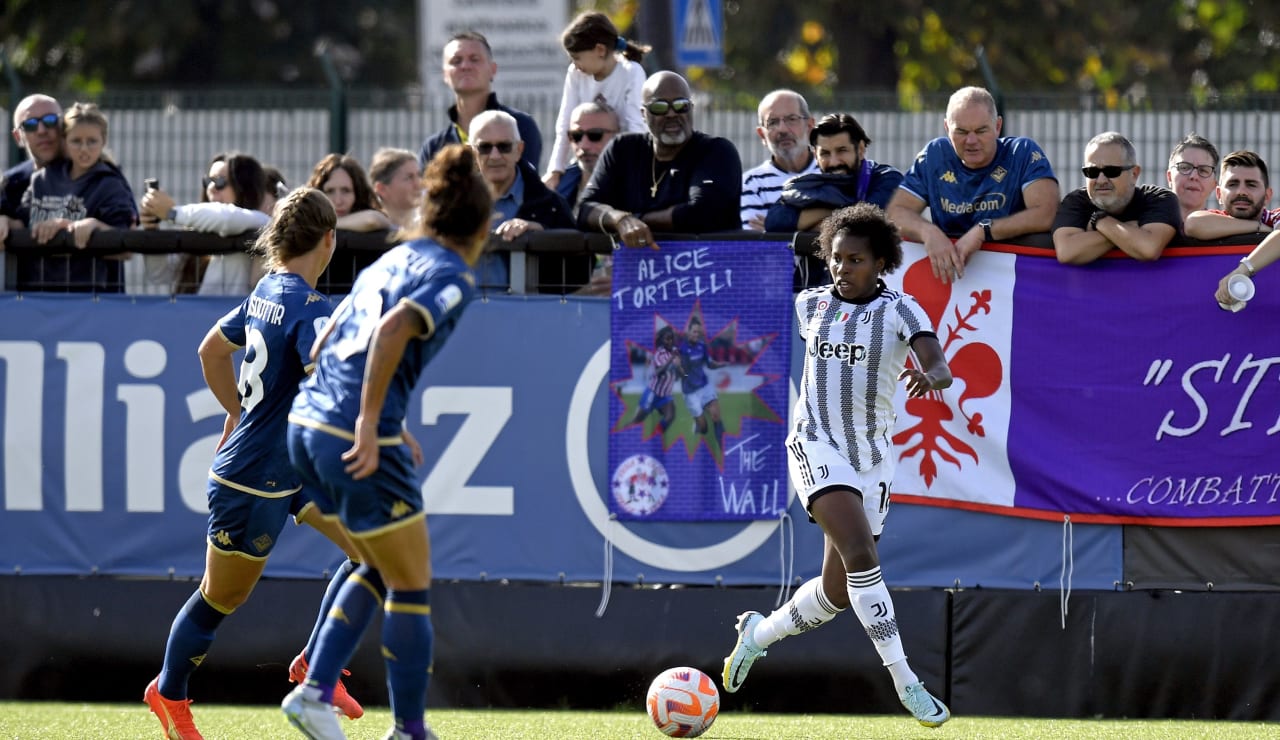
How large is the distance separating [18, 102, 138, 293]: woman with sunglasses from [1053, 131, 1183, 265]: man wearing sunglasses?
4858 mm

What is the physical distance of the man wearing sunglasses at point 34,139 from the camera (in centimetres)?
975

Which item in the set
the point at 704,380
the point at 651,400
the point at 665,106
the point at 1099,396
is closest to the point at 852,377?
the point at 704,380

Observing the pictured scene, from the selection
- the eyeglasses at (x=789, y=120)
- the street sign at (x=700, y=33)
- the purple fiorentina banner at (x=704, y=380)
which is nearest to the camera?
the purple fiorentina banner at (x=704, y=380)

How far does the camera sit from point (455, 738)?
294 inches

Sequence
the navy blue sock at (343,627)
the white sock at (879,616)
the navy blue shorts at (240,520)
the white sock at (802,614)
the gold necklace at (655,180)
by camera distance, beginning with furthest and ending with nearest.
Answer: the gold necklace at (655,180), the white sock at (802,614), the white sock at (879,616), the navy blue shorts at (240,520), the navy blue sock at (343,627)

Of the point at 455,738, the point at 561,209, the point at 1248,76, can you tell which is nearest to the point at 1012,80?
the point at 1248,76

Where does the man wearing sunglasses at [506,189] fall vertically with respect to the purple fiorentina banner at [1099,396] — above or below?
above

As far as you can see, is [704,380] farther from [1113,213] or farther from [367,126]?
[367,126]

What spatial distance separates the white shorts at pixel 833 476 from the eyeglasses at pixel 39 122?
4.77 m

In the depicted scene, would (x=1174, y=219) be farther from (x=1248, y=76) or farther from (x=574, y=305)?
(x=1248, y=76)

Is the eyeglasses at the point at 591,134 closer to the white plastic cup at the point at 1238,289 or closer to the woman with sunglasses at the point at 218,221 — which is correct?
the woman with sunglasses at the point at 218,221

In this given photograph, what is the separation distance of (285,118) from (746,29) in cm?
1499

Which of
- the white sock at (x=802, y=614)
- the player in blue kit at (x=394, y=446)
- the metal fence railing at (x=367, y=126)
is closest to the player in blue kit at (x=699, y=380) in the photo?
the white sock at (x=802, y=614)

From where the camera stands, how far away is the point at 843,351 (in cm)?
736
